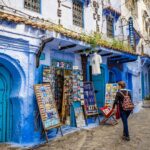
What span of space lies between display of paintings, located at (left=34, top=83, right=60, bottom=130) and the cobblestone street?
611mm

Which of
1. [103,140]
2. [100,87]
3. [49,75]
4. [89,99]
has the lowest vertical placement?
[103,140]

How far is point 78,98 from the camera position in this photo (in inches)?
415

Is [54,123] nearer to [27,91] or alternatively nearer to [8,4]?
[27,91]

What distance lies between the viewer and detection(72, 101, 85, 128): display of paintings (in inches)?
405

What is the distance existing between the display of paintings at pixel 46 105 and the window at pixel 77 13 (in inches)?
162

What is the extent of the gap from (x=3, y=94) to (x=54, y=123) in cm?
195

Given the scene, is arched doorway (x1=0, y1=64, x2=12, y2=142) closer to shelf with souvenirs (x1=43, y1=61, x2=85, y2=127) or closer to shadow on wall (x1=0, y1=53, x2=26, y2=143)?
shadow on wall (x1=0, y1=53, x2=26, y2=143)

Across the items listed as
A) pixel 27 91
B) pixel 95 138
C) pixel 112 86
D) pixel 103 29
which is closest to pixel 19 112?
pixel 27 91

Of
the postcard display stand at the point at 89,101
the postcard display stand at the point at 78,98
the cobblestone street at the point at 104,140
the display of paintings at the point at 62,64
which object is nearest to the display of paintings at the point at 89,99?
the postcard display stand at the point at 89,101

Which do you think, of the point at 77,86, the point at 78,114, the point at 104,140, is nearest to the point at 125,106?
the point at 104,140

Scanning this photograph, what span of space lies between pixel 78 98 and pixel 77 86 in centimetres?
50

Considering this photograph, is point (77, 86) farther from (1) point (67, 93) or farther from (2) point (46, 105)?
(2) point (46, 105)

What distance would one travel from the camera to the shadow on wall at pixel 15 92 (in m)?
8.12

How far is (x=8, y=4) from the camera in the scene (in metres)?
8.40
